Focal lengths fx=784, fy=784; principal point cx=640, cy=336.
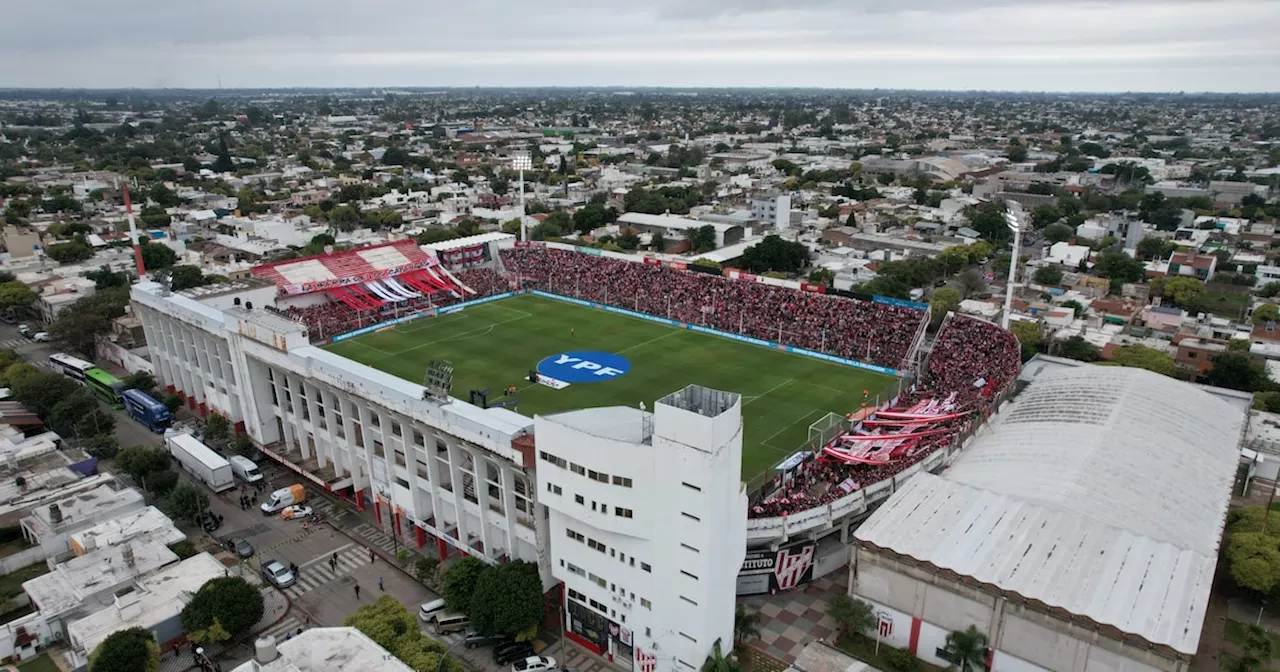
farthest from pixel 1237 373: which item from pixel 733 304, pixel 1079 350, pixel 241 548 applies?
pixel 241 548

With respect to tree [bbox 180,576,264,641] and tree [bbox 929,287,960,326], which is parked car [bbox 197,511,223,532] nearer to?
tree [bbox 180,576,264,641]

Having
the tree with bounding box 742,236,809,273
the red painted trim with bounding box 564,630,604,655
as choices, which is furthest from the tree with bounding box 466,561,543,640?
the tree with bounding box 742,236,809,273

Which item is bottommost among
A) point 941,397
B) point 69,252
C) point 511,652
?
point 511,652

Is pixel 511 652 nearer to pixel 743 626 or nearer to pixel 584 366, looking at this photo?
pixel 743 626

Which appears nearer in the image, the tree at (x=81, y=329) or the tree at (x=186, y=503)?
the tree at (x=186, y=503)

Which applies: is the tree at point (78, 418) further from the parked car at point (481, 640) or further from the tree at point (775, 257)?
the tree at point (775, 257)

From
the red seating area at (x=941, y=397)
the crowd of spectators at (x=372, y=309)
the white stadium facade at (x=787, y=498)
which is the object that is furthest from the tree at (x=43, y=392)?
the red seating area at (x=941, y=397)
